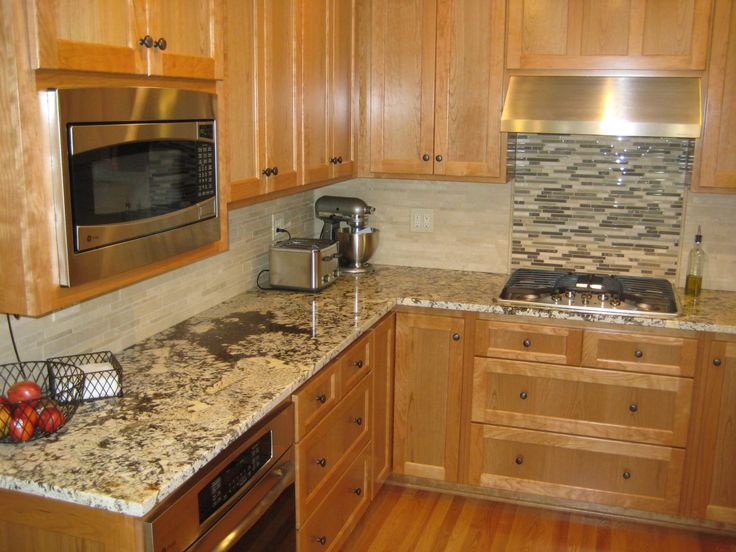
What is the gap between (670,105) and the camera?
9.70ft

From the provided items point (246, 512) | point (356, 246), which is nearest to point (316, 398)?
point (246, 512)

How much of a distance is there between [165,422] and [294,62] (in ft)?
4.57

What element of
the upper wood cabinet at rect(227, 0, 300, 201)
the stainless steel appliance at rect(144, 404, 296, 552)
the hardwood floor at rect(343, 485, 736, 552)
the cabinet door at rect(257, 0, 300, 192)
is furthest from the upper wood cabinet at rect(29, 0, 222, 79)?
the hardwood floor at rect(343, 485, 736, 552)

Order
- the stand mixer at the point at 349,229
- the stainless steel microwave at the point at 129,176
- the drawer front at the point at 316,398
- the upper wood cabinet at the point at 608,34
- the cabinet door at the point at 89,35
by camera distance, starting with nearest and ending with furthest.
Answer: the cabinet door at the point at 89,35, the stainless steel microwave at the point at 129,176, the drawer front at the point at 316,398, the upper wood cabinet at the point at 608,34, the stand mixer at the point at 349,229

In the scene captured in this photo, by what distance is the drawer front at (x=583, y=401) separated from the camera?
118 inches

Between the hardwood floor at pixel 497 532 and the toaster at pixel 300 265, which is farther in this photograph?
the toaster at pixel 300 265

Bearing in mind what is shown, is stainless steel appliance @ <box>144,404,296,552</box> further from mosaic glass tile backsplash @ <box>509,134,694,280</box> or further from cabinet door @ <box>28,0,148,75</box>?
mosaic glass tile backsplash @ <box>509,134,694,280</box>

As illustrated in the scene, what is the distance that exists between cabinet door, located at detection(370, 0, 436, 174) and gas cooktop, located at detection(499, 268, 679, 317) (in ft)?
2.11

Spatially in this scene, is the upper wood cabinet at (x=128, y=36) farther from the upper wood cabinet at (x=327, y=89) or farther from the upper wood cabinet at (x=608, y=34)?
the upper wood cabinet at (x=608, y=34)

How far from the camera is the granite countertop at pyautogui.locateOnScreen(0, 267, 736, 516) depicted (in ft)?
5.21

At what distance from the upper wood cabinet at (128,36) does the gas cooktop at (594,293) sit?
1613mm

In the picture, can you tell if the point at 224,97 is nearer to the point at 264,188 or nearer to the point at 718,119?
the point at 264,188

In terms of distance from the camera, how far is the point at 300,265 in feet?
10.3

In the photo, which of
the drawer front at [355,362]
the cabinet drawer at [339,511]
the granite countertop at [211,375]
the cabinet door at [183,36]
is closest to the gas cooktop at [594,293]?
the granite countertop at [211,375]
